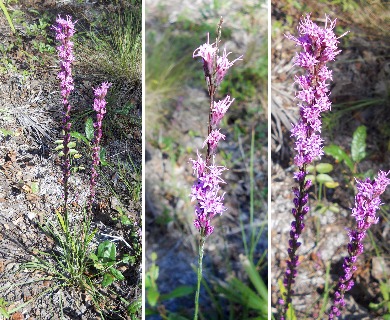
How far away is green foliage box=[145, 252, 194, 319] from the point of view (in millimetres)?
2354

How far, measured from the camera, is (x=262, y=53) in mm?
2939

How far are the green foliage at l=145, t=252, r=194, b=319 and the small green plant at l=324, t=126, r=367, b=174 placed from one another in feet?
3.04

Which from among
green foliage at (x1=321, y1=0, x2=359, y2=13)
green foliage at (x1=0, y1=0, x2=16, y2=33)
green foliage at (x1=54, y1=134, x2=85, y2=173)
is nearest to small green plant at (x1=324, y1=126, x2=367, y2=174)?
green foliage at (x1=321, y1=0, x2=359, y2=13)

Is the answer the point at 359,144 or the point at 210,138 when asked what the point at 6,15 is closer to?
the point at 210,138

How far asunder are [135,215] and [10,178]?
1.76 ft

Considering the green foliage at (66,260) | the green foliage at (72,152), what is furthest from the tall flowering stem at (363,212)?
the green foliage at (72,152)

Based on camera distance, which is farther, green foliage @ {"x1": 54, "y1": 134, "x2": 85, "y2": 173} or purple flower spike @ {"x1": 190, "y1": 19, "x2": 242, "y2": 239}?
green foliage @ {"x1": 54, "y1": 134, "x2": 85, "y2": 173}

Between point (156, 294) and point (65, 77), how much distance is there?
1097 millimetres

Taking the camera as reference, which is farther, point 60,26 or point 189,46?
point 189,46

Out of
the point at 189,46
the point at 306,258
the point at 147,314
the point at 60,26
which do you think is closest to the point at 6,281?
the point at 147,314

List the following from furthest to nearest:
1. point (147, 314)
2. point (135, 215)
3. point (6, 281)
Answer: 1. point (147, 314)
2. point (135, 215)
3. point (6, 281)

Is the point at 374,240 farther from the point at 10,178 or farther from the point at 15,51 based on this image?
the point at 15,51

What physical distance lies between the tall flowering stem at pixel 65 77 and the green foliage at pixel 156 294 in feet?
2.13

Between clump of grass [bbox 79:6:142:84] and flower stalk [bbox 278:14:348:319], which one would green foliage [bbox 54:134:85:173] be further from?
flower stalk [bbox 278:14:348:319]
